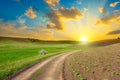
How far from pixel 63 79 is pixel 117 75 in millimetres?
6466

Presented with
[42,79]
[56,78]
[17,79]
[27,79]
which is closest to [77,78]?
[56,78]

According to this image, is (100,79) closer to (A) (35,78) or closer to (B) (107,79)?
(B) (107,79)

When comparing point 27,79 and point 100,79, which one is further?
point 27,79

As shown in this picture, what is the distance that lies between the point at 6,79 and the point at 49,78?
5.49m

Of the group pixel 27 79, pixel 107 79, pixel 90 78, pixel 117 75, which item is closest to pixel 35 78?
pixel 27 79

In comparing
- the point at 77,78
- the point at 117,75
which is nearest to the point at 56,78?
the point at 77,78

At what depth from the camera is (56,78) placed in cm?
2150

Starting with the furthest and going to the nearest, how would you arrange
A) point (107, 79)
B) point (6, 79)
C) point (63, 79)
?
1. point (6, 79)
2. point (63, 79)
3. point (107, 79)

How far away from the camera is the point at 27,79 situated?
21.3m

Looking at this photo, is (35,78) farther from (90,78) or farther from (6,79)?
(90,78)

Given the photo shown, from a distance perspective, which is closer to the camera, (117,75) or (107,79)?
(107,79)

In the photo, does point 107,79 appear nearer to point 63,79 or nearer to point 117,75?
point 117,75

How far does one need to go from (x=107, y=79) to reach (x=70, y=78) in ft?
14.8

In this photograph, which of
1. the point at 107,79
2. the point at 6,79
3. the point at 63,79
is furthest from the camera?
the point at 6,79
